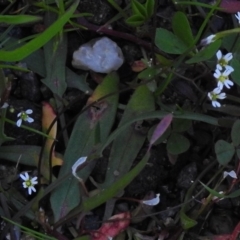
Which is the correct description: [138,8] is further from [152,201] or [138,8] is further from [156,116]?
[152,201]

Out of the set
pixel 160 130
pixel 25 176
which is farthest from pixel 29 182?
pixel 160 130

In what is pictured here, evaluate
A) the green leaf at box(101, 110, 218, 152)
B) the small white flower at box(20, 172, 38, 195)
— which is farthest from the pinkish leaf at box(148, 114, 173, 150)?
the small white flower at box(20, 172, 38, 195)

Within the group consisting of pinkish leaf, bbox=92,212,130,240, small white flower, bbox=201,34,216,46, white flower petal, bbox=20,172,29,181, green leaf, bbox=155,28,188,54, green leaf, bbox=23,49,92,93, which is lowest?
pinkish leaf, bbox=92,212,130,240

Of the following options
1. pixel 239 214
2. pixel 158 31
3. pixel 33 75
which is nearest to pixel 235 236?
pixel 239 214

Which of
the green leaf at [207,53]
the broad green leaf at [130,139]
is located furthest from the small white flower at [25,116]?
the green leaf at [207,53]

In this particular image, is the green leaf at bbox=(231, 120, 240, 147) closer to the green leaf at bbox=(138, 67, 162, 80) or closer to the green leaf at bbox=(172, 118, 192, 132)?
the green leaf at bbox=(172, 118, 192, 132)
